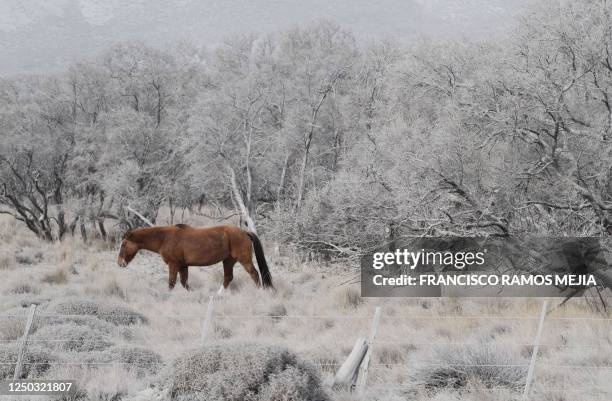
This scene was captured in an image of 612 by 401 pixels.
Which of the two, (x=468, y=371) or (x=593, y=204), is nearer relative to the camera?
(x=468, y=371)

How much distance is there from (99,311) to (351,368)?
5.58 m

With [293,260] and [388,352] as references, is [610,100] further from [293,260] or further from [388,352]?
[293,260]

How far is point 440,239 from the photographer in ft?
42.7

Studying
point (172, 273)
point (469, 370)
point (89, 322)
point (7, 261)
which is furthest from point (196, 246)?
point (7, 261)

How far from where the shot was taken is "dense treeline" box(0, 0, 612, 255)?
12.2 m

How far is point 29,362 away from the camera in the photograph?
27.2 ft

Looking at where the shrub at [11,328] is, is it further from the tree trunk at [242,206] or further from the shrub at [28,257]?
the shrub at [28,257]

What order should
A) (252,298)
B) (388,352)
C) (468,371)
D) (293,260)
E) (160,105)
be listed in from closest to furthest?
(468,371) → (388,352) → (252,298) → (293,260) → (160,105)

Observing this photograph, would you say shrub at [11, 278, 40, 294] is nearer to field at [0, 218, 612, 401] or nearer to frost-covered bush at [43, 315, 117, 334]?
field at [0, 218, 612, 401]

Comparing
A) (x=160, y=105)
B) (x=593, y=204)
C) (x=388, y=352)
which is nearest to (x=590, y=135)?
(x=593, y=204)

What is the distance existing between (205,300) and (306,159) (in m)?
9.13

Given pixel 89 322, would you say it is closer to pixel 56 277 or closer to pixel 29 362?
pixel 29 362

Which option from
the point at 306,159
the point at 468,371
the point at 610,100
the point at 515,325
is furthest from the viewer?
the point at 306,159

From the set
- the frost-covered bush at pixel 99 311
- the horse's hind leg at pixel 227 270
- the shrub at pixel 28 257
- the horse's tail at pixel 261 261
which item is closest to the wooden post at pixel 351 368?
the frost-covered bush at pixel 99 311
